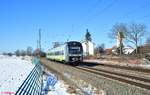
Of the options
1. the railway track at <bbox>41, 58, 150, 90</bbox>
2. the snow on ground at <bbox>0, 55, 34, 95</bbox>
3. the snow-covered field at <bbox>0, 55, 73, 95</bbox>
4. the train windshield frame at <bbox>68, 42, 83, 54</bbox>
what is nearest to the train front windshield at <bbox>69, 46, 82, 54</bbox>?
the train windshield frame at <bbox>68, 42, 83, 54</bbox>

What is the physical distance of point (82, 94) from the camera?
15922mm

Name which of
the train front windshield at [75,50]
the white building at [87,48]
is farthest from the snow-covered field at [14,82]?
the white building at [87,48]

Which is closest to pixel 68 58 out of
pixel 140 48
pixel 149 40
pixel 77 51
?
pixel 77 51

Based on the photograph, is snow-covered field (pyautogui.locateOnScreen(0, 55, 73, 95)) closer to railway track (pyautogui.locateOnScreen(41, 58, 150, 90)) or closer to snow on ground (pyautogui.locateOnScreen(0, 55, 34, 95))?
snow on ground (pyautogui.locateOnScreen(0, 55, 34, 95))

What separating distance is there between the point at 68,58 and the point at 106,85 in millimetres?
29755

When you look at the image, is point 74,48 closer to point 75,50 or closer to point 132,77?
point 75,50

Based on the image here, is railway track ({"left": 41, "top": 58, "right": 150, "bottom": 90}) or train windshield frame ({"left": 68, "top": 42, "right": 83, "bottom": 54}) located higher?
train windshield frame ({"left": 68, "top": 42, "right": 83, "bottom": 54})

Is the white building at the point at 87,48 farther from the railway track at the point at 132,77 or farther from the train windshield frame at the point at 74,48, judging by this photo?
the railway track at the point at 132,77

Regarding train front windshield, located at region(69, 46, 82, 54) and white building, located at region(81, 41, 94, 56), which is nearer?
train front windshield, located at region(69, 46, 82, 54)

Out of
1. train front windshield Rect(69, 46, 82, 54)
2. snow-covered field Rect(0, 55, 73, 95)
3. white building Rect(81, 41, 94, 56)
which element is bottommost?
snow-covered field Rect(0, 55, 73, 95)

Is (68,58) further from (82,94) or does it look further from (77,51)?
(82,94)

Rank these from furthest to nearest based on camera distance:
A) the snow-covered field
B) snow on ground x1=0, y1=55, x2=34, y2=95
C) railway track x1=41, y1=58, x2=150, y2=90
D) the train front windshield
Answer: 1. the train front windshield
2. railway track x1=41, y1=58, x2=150, y2=90
3. snow on ground x1=0, y1=55, x2=34, y2=95
4. the snow-covered field

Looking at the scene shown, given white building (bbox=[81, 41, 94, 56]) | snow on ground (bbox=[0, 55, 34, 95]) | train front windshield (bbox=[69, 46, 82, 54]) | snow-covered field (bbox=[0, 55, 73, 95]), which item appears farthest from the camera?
white building (bbox=[81, 41, 94, 56])

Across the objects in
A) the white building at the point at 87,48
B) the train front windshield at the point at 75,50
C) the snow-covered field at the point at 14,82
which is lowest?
the snow-covered field at the point at 14,82
